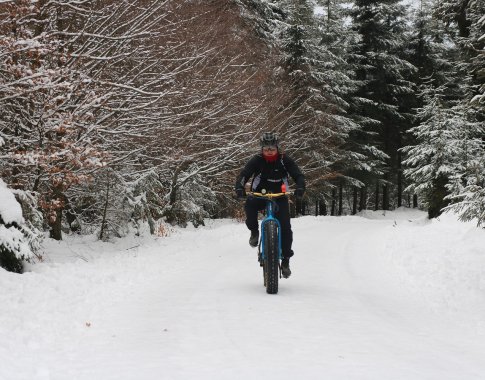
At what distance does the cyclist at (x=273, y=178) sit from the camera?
687cm

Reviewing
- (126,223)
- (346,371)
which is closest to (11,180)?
(126,223)

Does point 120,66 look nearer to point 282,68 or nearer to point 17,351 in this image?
point 17,351

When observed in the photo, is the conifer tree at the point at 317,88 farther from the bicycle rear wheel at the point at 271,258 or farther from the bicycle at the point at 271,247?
the bicycle rear wheel at the point at 271,258

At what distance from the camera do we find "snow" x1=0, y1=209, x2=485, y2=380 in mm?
3680

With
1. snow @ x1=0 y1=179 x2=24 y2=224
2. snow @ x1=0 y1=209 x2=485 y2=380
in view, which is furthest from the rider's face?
snow @ x1=0 y1=179 x2=24 y2=224

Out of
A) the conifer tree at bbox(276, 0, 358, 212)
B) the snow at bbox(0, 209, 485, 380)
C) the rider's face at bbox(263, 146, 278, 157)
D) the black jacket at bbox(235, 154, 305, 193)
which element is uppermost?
the conifer tree at bbox(276, 0, 358, 212)

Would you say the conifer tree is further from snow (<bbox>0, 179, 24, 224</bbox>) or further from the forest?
snow (<bbox>0, 179, 24, 224</bbox>)

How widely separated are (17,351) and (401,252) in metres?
9.32

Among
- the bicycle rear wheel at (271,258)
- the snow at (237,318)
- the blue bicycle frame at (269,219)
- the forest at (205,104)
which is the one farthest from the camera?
the forest at (205,104)

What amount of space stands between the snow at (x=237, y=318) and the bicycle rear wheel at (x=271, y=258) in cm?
30

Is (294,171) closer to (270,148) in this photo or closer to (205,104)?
(270,148)

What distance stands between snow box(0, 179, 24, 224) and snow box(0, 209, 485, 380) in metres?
0.83

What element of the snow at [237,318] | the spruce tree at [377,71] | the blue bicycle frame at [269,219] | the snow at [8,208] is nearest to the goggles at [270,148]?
the blue bicycle frame at [269,219]

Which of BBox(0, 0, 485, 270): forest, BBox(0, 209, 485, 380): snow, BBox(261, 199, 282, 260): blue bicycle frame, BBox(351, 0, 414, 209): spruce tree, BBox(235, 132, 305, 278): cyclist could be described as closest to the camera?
BBox(0, 209, 485, 380): snow
